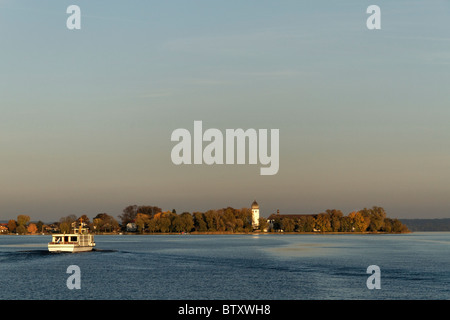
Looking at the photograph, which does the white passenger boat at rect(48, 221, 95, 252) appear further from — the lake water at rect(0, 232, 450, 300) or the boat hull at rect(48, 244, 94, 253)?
the lake water at rect(0, 232, 450, 300)

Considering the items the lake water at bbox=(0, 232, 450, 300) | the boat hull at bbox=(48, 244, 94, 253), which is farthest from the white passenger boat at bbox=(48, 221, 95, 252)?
the lake water at bbox=(0, 232, 450, 300)

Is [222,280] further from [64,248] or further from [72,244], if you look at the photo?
Result: [64,248]

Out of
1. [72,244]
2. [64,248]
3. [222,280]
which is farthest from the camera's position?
[64,248]

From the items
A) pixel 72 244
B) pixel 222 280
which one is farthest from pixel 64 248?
pixel 222 280

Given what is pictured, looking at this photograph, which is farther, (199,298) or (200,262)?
(200,262)

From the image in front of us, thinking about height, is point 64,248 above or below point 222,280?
below

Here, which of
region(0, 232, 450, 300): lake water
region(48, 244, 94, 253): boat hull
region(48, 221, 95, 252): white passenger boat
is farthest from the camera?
region(48, 221, 95, 252): white passenger boat

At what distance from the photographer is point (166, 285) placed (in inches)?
3004

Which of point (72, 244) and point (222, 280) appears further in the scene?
point (72, 244)

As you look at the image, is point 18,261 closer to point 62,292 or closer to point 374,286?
point 62,292

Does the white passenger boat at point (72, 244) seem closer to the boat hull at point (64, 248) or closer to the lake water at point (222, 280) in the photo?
the boat hull at point (64, 248)

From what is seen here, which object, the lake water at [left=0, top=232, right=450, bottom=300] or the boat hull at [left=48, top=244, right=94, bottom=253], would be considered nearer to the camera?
the lake water at [left=0, top=232, right=450, bottom=300]
